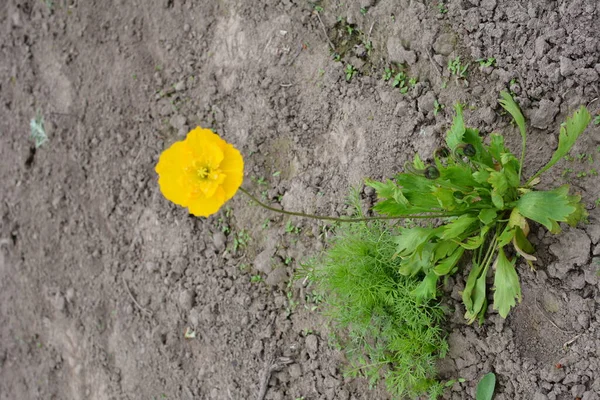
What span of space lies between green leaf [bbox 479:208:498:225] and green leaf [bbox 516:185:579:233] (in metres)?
0.09

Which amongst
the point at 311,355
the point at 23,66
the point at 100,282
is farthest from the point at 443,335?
the point at 23,66

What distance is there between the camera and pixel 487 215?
7.02ft

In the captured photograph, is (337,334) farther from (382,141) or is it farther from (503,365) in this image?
(382,141)

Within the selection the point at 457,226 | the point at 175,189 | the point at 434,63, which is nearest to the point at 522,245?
the point at 457,226

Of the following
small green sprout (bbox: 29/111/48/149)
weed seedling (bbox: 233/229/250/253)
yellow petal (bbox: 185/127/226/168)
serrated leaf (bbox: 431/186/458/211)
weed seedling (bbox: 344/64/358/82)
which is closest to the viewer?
yellow petal (bbox: 185/127/226/168)

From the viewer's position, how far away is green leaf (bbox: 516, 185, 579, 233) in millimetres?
1964

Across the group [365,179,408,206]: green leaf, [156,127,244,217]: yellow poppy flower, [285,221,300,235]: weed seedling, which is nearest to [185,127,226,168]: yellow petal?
[156,127,244,217]: yellow poppy flower

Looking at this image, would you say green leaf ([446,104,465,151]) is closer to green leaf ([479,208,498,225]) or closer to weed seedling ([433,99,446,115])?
green leaf ([479,208,498,225])

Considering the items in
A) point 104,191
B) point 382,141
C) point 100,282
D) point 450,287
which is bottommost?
point 100,282

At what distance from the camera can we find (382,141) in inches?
107

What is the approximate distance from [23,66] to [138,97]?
1350 mm

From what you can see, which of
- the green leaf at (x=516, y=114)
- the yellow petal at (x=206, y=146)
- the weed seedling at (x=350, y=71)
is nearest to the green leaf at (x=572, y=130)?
the green leaf at (x=516, y=114)

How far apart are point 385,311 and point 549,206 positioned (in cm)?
83

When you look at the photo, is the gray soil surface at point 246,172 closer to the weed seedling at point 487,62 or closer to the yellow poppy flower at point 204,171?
the weed seedling at point 487,62
